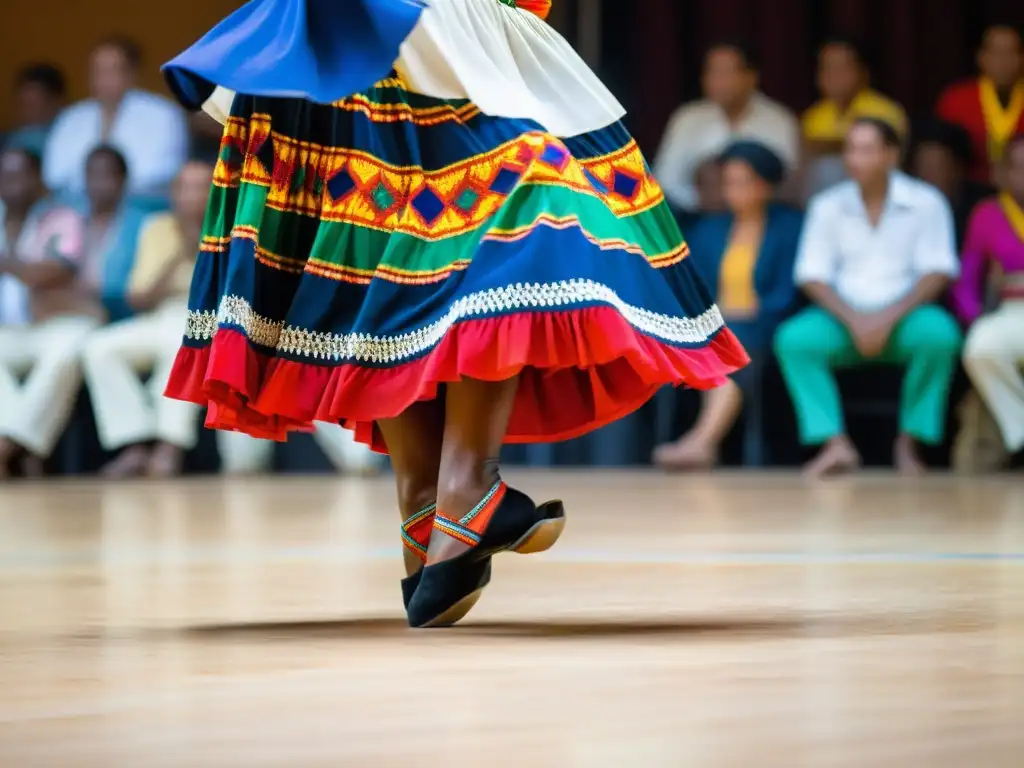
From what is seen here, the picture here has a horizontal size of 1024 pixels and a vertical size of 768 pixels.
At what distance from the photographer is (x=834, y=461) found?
4.84 meters

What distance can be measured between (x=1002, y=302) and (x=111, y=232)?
105 inches

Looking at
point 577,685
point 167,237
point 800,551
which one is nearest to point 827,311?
point 167,237

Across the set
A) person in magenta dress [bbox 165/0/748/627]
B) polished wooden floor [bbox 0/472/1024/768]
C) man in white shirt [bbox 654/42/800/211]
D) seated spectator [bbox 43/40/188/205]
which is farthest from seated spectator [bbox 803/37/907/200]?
person in magenta dress [bbox 165/0/748/627]

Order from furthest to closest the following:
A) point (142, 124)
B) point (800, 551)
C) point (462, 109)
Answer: point (142, 124), point (800, 551), point (462, 109)

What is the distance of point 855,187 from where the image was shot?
17.1 feet

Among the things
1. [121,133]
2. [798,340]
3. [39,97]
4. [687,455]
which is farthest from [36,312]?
[798,340]

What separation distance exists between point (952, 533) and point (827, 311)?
2276mm

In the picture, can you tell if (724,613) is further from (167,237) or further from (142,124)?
(142,124)

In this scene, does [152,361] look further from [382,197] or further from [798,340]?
[382,197]

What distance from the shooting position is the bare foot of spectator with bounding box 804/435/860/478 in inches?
190

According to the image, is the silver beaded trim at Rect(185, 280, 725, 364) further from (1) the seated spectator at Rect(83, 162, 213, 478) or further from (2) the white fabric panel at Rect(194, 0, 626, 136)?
(1) the seated spectator at Rect(83, 162, 213, 478)

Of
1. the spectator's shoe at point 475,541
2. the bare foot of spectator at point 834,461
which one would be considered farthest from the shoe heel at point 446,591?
the bare foot of spectator at point 834,461

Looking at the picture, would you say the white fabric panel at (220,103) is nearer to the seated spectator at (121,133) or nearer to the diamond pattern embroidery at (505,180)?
Answer: the diamond pattern embroidery at (505,180)

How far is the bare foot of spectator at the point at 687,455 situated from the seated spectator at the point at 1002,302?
2.54 ft
